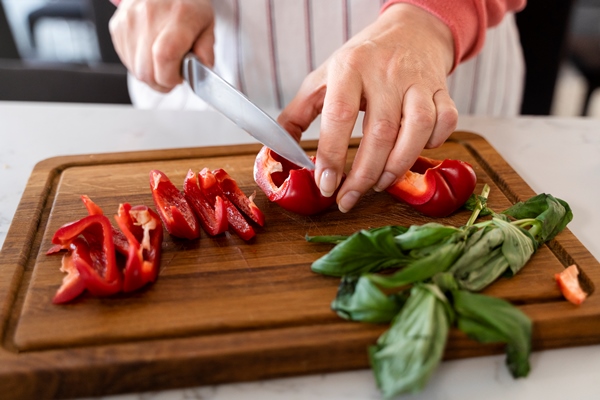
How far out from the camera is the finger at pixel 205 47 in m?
1.85

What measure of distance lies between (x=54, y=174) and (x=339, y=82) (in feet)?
3.06

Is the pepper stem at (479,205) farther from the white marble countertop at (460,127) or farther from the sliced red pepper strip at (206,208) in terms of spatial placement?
the sliced red pepper strip at (206,208)

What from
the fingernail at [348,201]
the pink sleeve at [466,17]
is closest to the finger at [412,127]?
the fingernail at [348,201]

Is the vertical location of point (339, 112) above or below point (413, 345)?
above

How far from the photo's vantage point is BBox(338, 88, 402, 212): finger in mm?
1390

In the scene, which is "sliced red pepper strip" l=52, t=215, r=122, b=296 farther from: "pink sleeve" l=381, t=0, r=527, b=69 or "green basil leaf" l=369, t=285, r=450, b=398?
"pink sleeve" l=381, t=0, r=527, b=69

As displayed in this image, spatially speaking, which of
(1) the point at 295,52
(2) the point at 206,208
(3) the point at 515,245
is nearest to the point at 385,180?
(3) the point at 515,245

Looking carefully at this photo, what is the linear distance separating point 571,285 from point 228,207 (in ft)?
2.73

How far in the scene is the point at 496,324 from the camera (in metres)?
1.08

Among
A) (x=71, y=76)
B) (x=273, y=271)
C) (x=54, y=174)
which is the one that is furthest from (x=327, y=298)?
(x=71, y=76)

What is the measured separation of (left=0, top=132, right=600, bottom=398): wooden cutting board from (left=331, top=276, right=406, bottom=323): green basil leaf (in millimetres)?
26

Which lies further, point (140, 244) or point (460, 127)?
point (460, 127)

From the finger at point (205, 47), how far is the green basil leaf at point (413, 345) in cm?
110

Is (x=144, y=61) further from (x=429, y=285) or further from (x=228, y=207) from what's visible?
(x=429, y=285)
